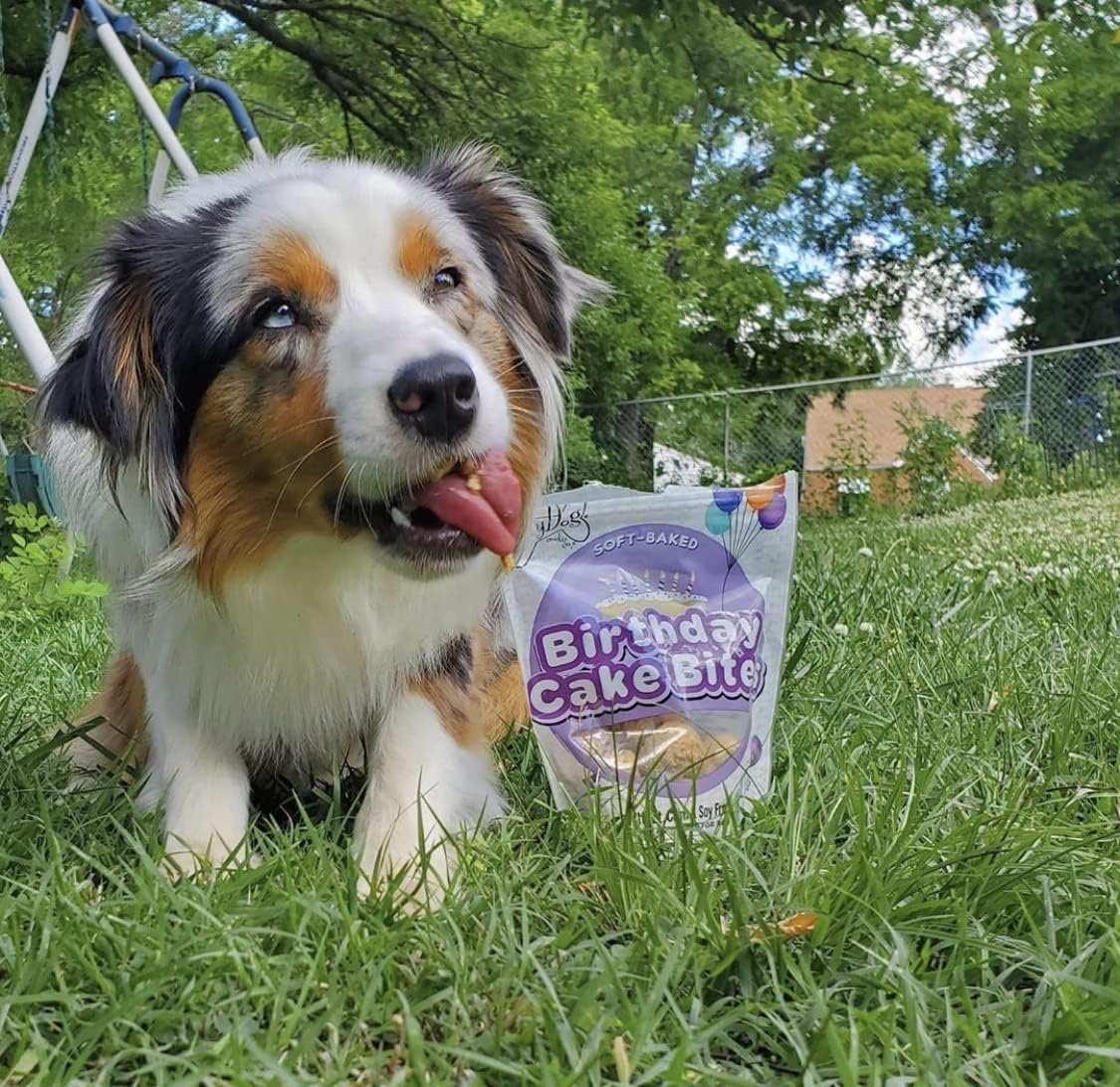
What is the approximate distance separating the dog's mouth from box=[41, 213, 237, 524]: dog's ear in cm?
34

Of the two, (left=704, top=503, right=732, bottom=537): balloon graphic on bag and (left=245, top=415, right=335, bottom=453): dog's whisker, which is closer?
(left=245, top=415, right=335, bottom=453): dog's whisker

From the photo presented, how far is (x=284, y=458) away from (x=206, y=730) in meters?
0.59

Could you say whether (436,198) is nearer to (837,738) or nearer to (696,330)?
(837,738)

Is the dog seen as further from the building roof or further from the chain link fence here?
the building roof

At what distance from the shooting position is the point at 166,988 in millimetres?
1436

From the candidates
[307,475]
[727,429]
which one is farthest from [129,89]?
[727,429]

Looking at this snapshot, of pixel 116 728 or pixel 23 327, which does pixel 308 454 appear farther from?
pixel 23 327

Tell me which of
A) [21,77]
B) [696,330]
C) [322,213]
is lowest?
[696,330]

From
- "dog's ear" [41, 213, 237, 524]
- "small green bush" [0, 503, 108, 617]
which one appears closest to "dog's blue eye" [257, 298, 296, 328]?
"dog's ear" [41, 213, 237, 524]

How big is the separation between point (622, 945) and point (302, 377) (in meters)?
1.09

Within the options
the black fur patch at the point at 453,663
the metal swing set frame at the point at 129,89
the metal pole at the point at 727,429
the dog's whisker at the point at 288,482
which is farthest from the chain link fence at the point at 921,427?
the dog's whisker at the point at 288,482

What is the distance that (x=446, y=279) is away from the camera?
6.92ft

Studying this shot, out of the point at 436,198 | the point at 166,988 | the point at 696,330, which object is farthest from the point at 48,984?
the point at 696,330

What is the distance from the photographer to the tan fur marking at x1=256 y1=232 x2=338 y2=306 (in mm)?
1925
